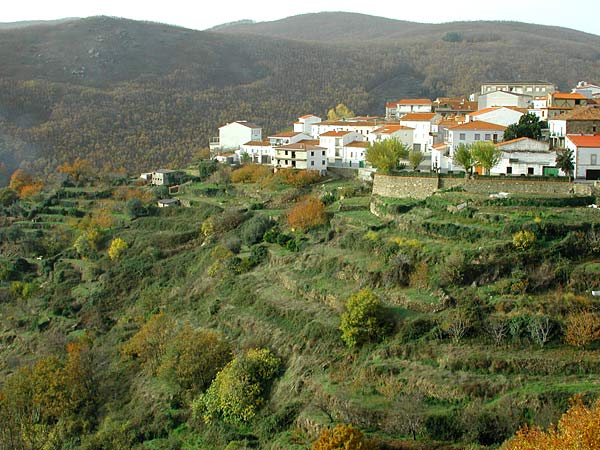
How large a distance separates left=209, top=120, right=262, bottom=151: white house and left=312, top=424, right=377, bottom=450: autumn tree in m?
42.6

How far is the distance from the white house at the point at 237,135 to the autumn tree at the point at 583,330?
40797mm

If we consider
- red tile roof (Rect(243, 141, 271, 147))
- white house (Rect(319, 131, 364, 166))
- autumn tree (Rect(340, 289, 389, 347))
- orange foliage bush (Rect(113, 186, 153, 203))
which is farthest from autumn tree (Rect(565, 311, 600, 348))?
orange foliage bush (Rect(113, 186, 153, 203))

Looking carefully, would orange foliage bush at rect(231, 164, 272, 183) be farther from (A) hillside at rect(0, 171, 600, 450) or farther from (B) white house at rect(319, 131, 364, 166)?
(A) hillside at rect(0, 171, 600, 450)

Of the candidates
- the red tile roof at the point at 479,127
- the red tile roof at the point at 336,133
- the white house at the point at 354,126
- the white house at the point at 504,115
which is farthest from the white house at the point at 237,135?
the red tile roof at the point at 479,127

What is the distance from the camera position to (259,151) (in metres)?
56.3

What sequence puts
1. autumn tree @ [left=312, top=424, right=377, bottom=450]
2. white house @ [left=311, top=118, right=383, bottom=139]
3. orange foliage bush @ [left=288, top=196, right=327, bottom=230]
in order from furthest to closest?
white house @ [left=311, top=118, right=383, bottom=139] < orange foliage bush @ [left=288, top=196, right=327, bottom=230] < autumn tree @ [left=312, top=424, right=377, bottom=450]

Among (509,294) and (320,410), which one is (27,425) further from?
(509,294)

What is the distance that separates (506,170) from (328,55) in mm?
95986

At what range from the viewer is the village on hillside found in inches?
1430

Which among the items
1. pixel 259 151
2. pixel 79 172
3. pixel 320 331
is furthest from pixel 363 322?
pixel 79 172

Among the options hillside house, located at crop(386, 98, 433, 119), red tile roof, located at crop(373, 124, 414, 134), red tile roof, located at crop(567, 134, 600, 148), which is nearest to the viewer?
red tile roof, located at crop(567, 134, 600, 148)

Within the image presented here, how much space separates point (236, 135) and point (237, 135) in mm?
131

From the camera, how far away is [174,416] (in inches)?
1124

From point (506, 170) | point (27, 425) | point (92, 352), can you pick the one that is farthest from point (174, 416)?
point (506, 170)
